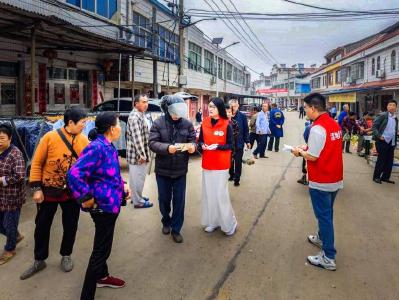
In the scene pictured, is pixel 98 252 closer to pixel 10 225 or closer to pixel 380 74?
pixel 10 225

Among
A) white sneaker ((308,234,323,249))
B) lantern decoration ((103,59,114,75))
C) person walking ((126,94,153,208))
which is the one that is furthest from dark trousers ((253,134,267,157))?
lantern decoration ((103,59,114,75))

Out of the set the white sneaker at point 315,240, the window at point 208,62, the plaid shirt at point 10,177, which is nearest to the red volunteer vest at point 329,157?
the white sneaker at point 315,240

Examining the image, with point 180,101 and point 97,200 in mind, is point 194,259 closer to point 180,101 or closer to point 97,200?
point 97,200

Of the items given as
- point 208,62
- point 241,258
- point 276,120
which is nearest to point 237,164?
point 241,258

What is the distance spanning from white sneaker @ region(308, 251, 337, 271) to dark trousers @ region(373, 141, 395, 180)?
15.2 ft

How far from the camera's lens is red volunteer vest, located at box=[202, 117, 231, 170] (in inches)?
177

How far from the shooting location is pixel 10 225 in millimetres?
3840

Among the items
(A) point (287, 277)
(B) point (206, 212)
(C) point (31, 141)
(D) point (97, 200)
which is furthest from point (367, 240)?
(C) point (31, 141)

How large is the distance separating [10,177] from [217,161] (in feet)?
7.86

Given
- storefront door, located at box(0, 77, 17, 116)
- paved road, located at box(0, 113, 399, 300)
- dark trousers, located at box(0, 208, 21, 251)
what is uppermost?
storefront door, located at box(0, 77, 17, 116)

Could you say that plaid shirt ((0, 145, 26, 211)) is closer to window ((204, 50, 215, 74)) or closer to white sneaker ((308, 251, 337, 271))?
white sneaker ((308, 251, 337, 271))

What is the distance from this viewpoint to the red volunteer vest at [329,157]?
12.0 ft

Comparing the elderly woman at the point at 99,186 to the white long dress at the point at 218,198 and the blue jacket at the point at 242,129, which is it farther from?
the blue jacket at the point at 242,129

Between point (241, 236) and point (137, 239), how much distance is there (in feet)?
4.50
